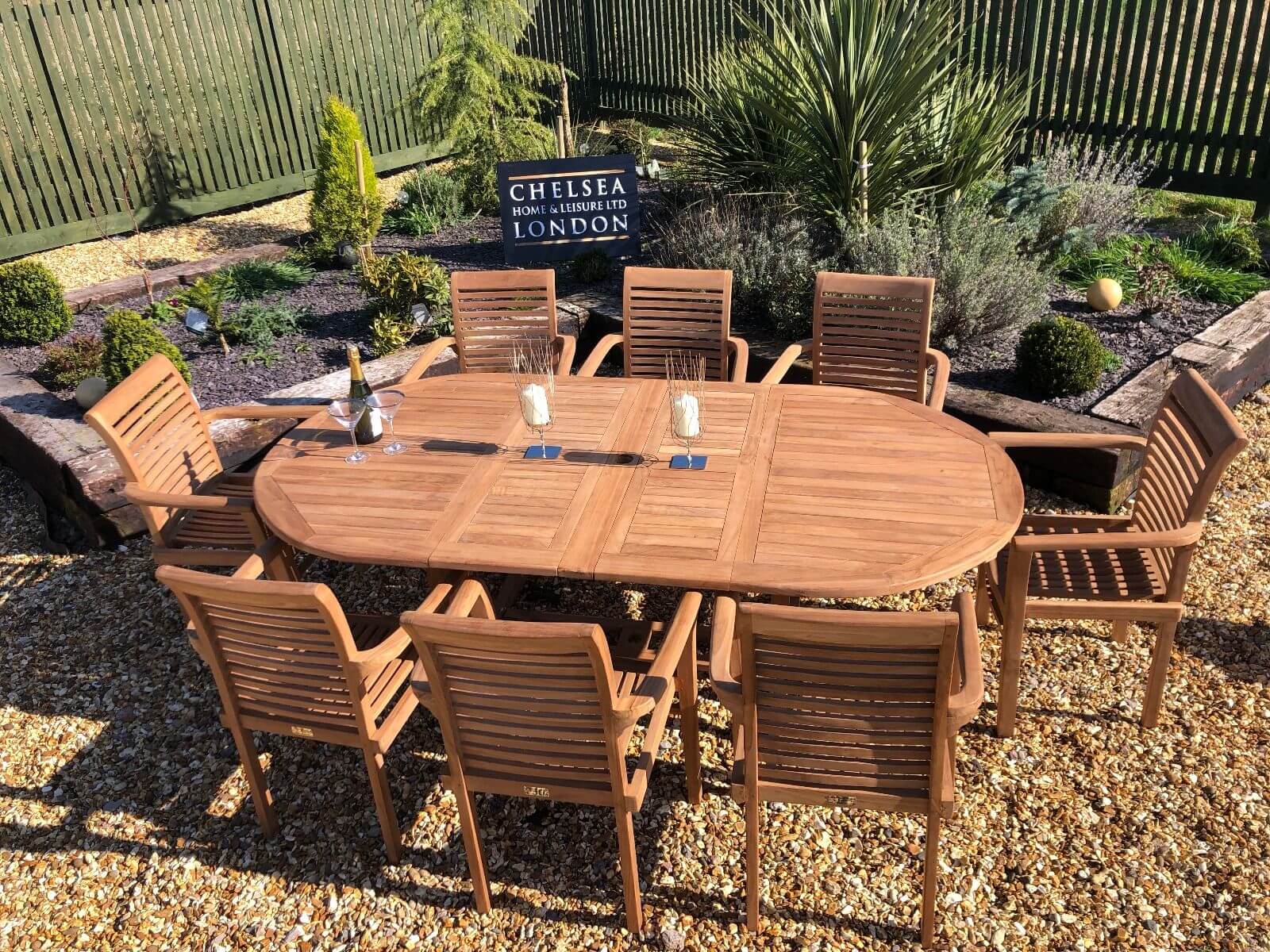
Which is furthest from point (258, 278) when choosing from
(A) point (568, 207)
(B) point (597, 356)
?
(B) point (597, 356)

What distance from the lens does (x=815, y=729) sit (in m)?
2.68

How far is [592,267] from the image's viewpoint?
6930mm

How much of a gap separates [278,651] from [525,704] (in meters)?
0.82

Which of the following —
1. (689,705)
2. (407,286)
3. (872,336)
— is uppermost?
(872,336)

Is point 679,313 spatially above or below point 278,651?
above

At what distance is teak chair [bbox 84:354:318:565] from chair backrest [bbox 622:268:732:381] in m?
1.58

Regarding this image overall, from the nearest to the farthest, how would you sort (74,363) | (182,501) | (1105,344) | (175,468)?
1. (182,501)
2. (175,468)
3. (1105,344)
4. (74,363)

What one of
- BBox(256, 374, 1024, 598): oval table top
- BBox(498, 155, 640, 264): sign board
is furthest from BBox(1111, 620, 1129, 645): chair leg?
BBox(498, 155, 640, 264): sign board

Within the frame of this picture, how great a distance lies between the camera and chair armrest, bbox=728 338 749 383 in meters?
4.55

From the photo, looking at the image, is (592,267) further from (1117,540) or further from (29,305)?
(1117,540)

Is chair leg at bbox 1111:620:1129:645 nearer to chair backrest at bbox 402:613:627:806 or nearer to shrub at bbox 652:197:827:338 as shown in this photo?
chair backrest at bbox 402:613:627:806

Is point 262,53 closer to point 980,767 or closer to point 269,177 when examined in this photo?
point 269,177

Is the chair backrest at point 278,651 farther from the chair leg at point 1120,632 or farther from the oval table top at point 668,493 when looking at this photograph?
the chair leg at point 1120,632

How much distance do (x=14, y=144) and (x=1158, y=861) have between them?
956 cm
